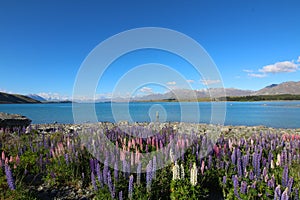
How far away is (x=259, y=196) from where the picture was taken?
4.72 metres

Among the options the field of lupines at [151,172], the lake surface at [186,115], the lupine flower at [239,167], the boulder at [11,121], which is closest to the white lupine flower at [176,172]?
the field of lupines at [151,172]

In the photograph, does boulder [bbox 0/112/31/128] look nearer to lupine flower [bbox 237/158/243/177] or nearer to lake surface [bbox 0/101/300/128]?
lake surface [bbox 0/101/300/128]

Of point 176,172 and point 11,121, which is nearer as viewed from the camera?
point 176,172

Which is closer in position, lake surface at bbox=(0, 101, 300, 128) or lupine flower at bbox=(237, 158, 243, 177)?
lupine flower at bbox=(237, 158, 243, 177)

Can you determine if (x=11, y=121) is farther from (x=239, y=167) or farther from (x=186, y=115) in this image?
(x=186, y=115)

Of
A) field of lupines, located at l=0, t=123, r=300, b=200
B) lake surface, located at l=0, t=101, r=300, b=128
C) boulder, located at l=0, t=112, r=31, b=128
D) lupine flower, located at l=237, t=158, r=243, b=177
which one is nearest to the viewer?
field of lupines, located at l=0, t=123, r=300, b=200

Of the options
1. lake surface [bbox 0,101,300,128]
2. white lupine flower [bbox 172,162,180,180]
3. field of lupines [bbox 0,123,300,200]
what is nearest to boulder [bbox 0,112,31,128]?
lake surface [bbox 0,101,300,128]

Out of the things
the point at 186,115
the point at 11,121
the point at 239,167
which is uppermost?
the point at 11,121

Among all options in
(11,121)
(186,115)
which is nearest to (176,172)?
(11,121)

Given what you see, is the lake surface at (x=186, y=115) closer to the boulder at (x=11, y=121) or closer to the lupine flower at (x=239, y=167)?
the boulder at (x=11, y=121)

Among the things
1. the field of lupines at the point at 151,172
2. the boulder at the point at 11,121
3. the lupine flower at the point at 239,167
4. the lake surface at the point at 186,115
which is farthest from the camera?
the lake surface at the point at 186,115

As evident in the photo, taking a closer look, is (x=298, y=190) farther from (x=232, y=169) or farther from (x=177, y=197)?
(x=177, y=197)

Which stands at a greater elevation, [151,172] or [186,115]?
[151,172]

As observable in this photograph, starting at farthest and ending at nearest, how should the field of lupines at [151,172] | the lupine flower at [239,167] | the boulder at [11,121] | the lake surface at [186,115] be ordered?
the lake surface at [186,115] → the boulder at [11,121] → the lupine flower at [239,167] → the field of lupines at [151,172]
